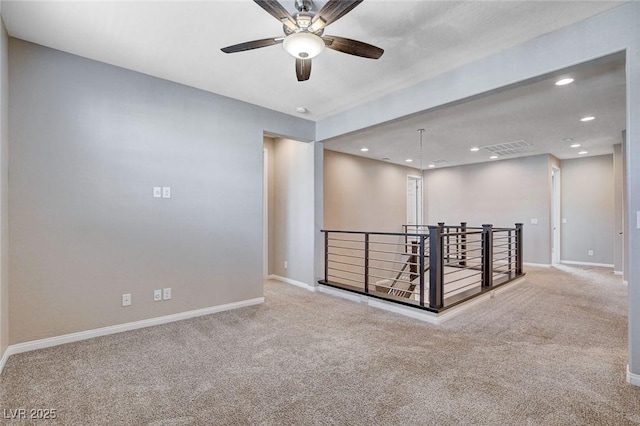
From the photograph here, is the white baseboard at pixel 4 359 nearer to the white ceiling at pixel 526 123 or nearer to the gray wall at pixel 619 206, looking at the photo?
the white ceiling at pixel 526 123

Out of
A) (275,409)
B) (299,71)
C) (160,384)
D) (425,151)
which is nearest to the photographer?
(275,409)

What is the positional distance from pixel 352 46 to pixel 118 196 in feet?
8.76

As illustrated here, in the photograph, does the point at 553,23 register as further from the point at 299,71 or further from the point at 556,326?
the point at 556,326

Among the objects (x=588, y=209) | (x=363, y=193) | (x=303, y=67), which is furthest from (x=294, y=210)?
(x=588, y=209)

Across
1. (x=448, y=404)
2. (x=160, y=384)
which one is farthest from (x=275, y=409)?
(x=448, y=404)

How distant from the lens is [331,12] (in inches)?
74.6

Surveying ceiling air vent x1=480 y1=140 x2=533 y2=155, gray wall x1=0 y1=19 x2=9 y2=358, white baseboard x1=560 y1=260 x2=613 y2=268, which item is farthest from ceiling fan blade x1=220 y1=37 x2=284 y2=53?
white baseboard x1=560 y1=260 x2=613 y2=268

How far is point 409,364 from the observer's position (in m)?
2.40

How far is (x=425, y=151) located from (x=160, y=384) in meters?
6.12

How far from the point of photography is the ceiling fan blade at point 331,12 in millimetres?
1791

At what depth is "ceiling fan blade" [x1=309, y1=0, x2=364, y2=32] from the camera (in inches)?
70.5

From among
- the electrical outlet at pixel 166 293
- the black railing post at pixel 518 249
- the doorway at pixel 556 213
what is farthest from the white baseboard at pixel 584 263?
the electrical outlet at pixel 166 293

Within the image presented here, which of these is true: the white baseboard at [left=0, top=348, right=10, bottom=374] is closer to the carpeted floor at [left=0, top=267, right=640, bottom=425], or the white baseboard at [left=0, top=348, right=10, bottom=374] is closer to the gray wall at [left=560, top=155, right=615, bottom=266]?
the carpeted floor at [left=0, top=267, right=640, bottom=425]

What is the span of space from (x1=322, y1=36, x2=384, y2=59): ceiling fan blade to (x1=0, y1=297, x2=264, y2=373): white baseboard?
3137 millimetres
